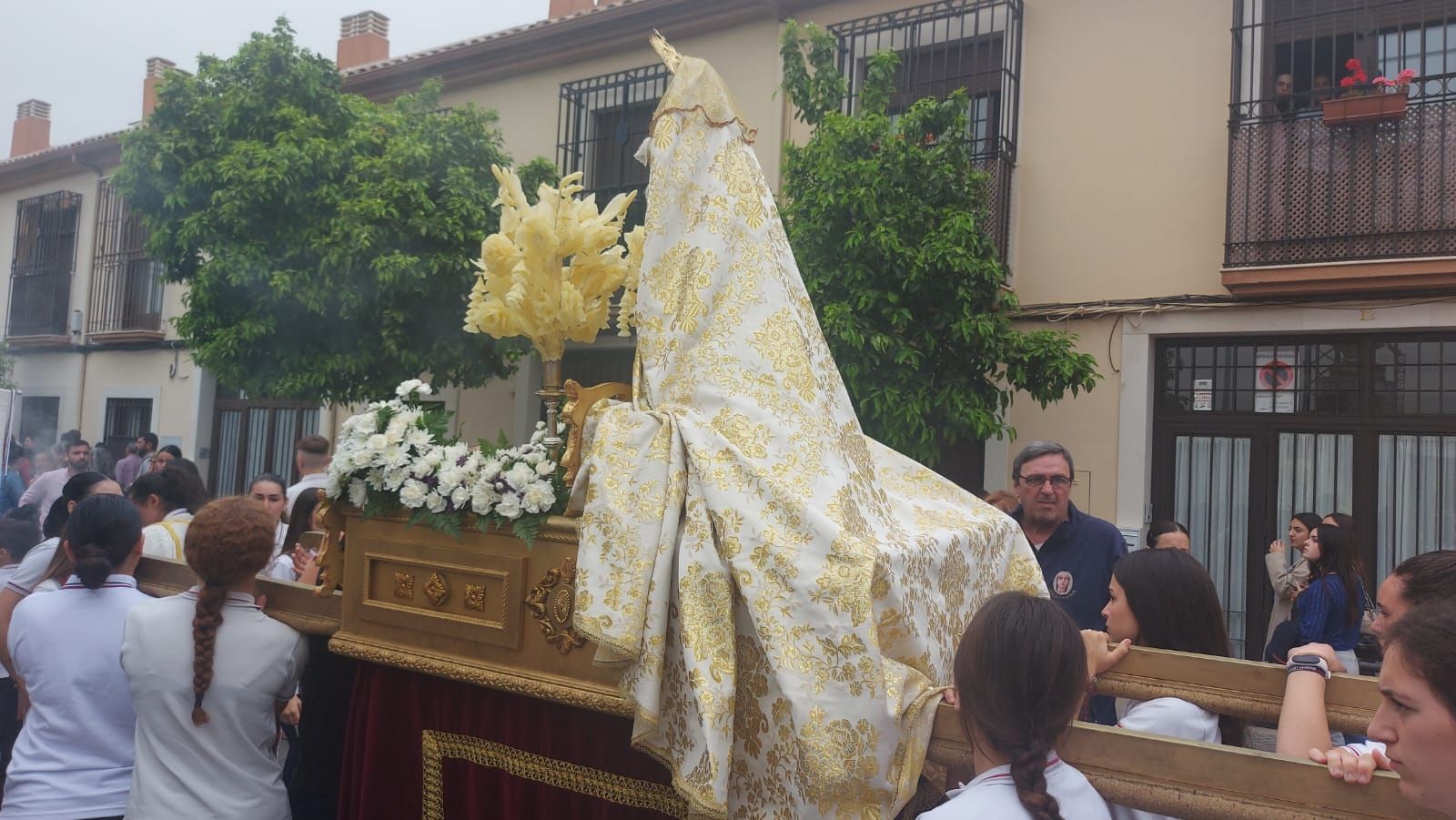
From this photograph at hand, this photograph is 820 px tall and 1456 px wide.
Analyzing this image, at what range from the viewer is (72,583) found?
2.87 metres

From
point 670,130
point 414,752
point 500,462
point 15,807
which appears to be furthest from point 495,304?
point 15,807

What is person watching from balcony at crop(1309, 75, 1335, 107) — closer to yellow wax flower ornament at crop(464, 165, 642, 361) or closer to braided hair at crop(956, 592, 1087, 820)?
yellow wax flower ornament at crop(464, 165, 642, 361)

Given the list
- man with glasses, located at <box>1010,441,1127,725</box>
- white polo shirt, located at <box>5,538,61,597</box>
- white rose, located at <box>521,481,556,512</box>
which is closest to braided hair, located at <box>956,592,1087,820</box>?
white rose, located at <box>521,481,556,512</box>

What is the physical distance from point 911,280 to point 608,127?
5278 millimetres

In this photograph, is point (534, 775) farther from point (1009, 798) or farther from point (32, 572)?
point (32, 572)

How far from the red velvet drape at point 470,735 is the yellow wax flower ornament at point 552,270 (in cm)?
94

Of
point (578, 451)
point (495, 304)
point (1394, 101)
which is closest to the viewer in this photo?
point (578, 451)

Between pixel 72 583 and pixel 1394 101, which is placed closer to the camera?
pixel 72 583

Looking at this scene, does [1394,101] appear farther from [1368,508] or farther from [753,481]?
[753,481]

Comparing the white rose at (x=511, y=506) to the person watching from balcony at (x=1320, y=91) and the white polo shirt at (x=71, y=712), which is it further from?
the person watching from balcony at (x=1320, y=91)

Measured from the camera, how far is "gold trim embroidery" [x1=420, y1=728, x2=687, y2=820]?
2439 mm

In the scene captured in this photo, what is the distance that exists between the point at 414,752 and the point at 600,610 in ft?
3.39

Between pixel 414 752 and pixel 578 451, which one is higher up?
pixel 578 451

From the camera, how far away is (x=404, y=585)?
281 cm
